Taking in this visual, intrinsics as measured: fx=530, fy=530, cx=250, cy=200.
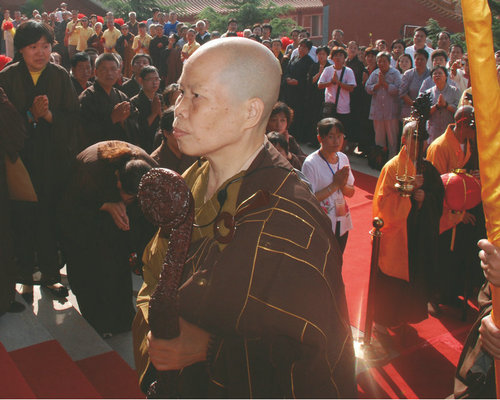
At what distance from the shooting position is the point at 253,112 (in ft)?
4.72

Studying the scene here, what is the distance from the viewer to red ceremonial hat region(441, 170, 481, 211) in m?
4.02

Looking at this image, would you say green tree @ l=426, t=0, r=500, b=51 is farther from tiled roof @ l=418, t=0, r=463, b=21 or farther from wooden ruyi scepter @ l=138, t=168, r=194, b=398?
tiled roof @ l=418, t=0, r=463, b=21

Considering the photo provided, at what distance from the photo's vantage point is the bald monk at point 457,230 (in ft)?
13.9

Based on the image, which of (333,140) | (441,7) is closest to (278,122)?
(333,140)

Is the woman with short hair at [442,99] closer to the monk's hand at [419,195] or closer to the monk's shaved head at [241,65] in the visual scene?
the monk's hand at [419,195]

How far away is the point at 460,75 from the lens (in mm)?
7887

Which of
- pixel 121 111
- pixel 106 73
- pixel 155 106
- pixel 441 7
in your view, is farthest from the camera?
pixel 441 7

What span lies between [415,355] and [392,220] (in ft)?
3.14

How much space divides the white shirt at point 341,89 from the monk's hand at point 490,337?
24.5 ft

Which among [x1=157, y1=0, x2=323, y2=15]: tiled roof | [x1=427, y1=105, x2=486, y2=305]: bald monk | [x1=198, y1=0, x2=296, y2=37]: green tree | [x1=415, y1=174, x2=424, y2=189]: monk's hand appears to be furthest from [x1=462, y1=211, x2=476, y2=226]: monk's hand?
[x1=157, y1=0, x2=323, y2=15]: tiled roof

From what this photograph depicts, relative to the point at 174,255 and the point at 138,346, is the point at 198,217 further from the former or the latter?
the point at 138,346

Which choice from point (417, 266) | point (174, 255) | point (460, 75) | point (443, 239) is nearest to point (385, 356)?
point (417, 266)

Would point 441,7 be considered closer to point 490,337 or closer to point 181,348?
point 490,337

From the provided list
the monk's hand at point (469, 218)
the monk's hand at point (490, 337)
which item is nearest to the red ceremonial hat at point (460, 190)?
the monk's hand at point (469, 218)
